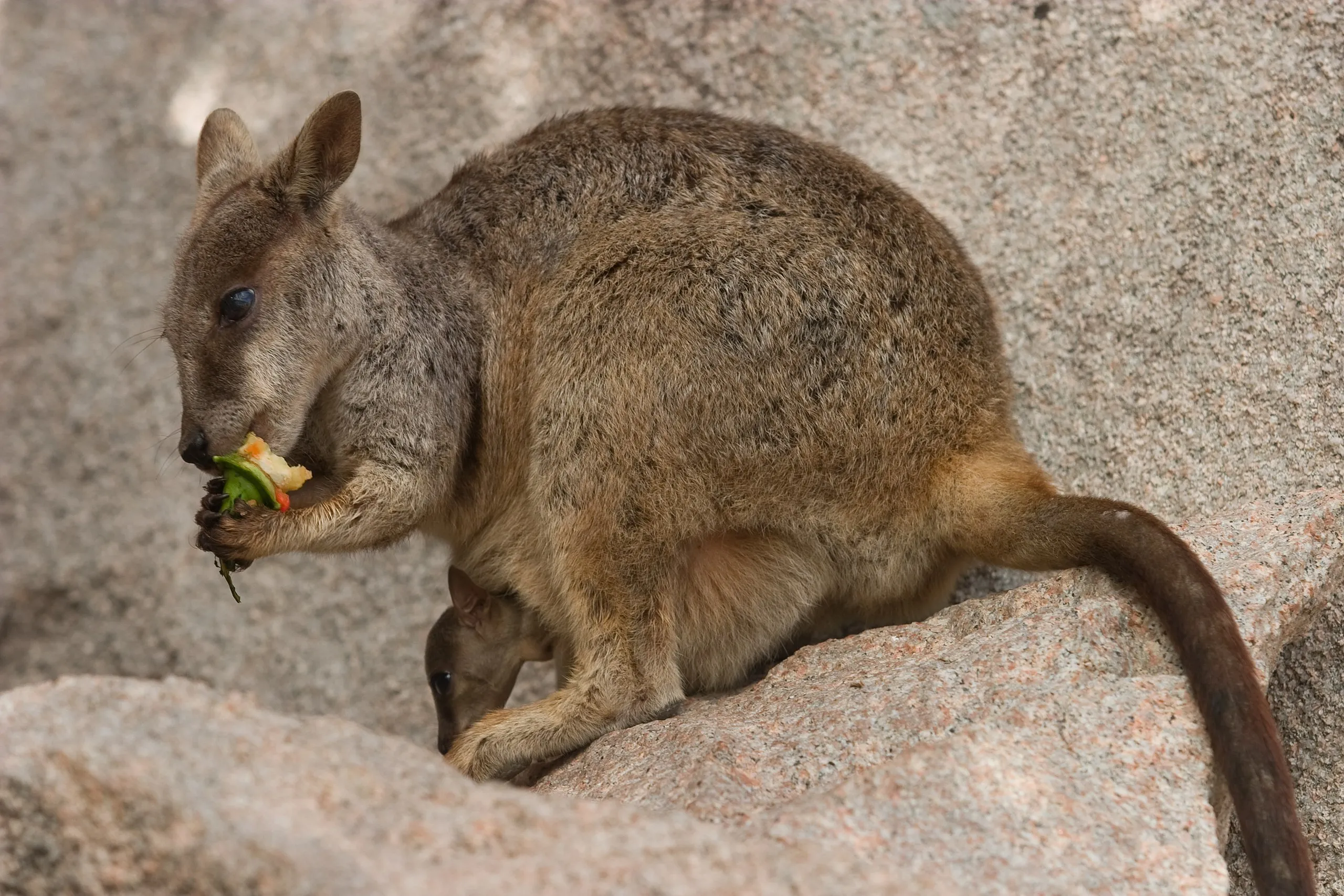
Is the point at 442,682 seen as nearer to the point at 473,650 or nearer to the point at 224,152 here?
the point at 473,650

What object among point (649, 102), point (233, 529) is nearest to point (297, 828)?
point (233, 529)

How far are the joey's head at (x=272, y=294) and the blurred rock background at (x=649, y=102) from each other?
1.54 metres

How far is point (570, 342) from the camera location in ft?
14.4

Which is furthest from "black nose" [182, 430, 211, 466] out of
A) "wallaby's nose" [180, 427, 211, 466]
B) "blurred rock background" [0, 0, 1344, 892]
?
"blurred rock background" [0, 0, 1344, 892]

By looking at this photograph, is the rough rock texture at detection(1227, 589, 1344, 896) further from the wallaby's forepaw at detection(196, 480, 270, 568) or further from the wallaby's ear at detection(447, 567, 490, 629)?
the wallaby's forepaw at detection(196, 480, 270, 568)

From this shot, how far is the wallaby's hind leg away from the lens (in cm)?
429

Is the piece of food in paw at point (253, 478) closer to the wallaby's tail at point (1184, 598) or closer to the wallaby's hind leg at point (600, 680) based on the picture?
the wallaby's hind leg at point (600, 680)

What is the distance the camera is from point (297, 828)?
2629 mm

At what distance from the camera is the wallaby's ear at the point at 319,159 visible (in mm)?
4418

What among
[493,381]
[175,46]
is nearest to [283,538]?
[493,381]

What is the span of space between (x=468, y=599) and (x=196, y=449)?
4.13 feet

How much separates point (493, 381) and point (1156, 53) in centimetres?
299

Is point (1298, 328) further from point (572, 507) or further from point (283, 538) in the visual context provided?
point (283, 538)

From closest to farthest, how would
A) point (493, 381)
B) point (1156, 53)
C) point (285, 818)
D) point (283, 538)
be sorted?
point (285, 818) < point (283, 538) < point (493, 381) < point (1156, 53)
